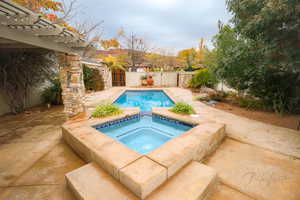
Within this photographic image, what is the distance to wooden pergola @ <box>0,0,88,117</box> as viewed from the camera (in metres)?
1.86

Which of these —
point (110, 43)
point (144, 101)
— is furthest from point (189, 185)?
point (110, 43)

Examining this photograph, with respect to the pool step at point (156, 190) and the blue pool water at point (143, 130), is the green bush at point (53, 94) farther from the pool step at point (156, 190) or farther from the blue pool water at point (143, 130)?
the pool step at point (156, 190)

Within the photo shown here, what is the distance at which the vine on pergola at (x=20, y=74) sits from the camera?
4.78 metres

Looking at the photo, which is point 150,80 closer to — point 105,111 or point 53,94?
point 53,94

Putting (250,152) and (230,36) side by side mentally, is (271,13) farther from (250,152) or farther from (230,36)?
(230,36)

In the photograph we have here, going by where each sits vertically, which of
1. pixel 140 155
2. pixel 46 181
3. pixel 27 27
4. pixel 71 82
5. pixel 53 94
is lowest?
pixel 46 181

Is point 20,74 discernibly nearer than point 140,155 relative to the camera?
No

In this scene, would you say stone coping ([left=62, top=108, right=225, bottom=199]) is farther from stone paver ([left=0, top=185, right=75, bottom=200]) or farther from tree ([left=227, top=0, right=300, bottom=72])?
tree ([left=227, top=0, right=300, bottom=72])

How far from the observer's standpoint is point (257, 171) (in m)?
2.20

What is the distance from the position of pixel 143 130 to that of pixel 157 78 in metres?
10.4

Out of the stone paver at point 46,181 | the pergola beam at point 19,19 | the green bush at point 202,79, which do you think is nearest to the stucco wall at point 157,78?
the green bush at point 202,79

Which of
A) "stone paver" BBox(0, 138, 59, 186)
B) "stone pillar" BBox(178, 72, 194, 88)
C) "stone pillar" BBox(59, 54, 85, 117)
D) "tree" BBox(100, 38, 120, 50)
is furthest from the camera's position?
"tree" BBox(100, 38, 120, 50)

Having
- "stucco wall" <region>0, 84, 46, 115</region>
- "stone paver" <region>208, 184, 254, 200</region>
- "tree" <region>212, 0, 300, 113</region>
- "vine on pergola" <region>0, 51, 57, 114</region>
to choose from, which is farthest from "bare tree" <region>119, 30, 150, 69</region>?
"stone paver" <region>208, 184, 254, 200</region>

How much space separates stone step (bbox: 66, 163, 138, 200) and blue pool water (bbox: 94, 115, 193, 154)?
143cm
